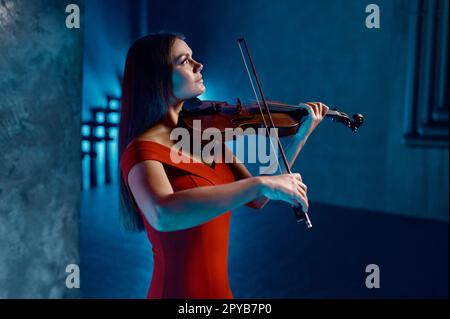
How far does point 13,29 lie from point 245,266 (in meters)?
2.00

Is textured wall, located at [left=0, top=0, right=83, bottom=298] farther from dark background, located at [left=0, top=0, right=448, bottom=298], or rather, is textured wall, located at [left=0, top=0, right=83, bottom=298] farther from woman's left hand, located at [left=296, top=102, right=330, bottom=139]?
woman's left hand, located at [left=296, top=102, right=330, bottom=139]

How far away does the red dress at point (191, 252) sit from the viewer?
78 centimetres

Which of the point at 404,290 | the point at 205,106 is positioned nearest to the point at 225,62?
the point at 404,290

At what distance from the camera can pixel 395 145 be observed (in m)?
4.50

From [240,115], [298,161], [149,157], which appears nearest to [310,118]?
[240,115]

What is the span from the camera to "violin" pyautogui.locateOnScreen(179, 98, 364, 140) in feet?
2.93

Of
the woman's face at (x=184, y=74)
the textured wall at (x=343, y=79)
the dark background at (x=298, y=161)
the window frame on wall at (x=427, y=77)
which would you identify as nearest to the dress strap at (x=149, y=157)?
the woman's face at (x=184, y=74)

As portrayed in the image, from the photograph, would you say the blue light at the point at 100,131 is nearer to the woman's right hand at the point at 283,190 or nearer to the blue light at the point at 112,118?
the blue light at the point at 112,118

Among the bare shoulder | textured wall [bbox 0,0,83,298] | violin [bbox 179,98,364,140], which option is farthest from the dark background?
the bare shoulder

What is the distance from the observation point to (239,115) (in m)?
0.92

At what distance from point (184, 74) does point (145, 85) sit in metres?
0.07

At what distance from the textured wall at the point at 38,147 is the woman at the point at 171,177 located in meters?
0.93

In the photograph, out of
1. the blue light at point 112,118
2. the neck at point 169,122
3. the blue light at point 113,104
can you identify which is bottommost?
the neck at point 169,122

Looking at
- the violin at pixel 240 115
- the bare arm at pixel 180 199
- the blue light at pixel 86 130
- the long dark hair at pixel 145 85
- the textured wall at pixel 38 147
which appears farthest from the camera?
the blue light at pixel 86 130
